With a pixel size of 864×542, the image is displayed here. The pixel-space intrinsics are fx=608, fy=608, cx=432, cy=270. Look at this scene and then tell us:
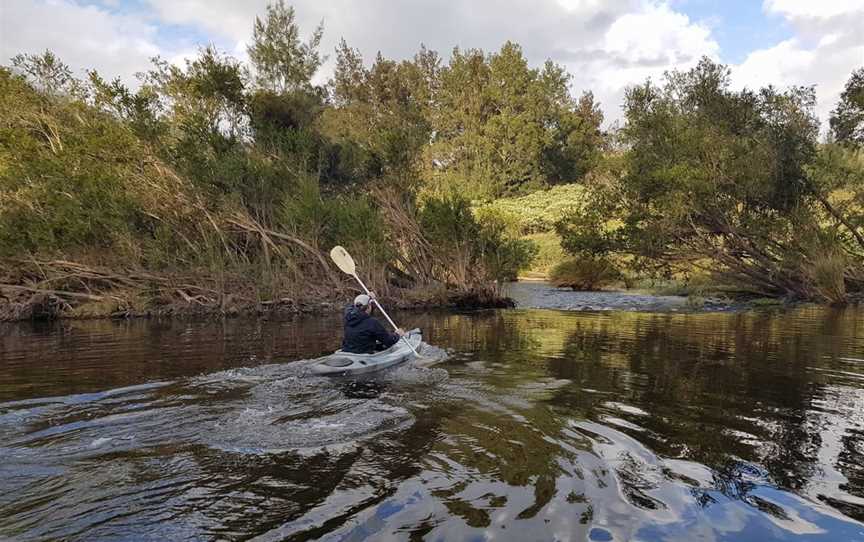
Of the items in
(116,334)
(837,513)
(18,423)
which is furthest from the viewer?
(116,334)

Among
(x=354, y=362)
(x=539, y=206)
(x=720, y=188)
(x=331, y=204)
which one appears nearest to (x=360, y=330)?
(x=354, y=362)

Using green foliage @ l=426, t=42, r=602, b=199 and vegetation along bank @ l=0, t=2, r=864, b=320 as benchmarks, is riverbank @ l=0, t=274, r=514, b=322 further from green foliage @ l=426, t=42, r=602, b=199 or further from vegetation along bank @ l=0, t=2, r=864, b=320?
green foliage @ l=426, t=42, r=602, b=199

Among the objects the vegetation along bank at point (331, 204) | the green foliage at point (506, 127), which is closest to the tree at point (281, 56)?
the vegetation along bank at point (331, 204)

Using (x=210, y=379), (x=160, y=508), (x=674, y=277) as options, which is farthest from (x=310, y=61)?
(x=160, y=508)

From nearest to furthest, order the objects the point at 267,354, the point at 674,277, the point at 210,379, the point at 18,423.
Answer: the point at 18,423, the point at 210,379, the point at 267,354, the point at 674,277

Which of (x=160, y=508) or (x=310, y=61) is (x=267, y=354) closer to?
(x=160, y=508)

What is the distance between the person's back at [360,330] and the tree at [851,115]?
19326 mm

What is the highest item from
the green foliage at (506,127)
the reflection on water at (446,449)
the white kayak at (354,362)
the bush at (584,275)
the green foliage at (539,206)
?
the green foliage at (506,127)

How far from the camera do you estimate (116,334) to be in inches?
603

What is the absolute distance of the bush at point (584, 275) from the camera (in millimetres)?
27677

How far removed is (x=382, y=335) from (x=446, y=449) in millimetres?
4232

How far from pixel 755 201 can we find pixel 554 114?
30.3 metres

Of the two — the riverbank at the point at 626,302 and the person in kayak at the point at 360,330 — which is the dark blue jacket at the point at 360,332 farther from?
the riverbank at the point at 626,302

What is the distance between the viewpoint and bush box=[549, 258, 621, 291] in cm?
2768
